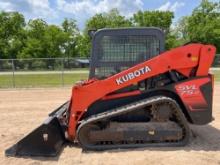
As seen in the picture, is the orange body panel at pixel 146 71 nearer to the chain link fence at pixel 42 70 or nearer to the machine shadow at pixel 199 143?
the machine shadow at pixel 199 143

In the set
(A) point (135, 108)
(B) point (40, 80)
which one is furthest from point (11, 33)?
(A) point (135, 108)

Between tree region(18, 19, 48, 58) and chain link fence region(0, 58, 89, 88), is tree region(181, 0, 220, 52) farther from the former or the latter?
chain link fence region(0, 58, 89, 88)

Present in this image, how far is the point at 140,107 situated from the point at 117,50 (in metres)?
1.30

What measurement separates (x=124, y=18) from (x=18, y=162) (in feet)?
167

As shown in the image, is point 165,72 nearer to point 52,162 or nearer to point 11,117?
point 52,162

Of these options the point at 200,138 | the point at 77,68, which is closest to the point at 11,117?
the point at 200,138

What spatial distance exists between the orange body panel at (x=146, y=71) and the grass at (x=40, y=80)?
1518 centimetres

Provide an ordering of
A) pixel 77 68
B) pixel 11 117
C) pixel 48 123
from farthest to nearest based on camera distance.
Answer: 1. pixel 77 68
2. pixel 11 117
3. pixel 48 123

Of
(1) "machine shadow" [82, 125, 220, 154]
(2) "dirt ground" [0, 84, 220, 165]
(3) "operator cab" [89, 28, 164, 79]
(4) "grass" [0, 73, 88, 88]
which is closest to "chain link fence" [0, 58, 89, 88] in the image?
(4) "grass" [0, 73, 88, 88]

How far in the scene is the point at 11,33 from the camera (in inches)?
2331

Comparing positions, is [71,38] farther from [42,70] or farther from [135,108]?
[135,108]

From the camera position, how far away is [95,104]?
731 centimetres

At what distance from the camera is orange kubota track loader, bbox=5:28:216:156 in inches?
277

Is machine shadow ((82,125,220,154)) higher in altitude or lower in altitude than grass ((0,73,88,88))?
higher
